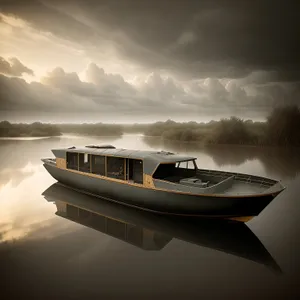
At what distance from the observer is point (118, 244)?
7742 millimetres

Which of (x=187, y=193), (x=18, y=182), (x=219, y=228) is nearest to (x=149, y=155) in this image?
(x=187, y=193)

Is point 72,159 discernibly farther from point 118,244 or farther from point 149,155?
point 118,244

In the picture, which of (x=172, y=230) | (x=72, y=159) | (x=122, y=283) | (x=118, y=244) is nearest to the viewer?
(x=122, y=283)

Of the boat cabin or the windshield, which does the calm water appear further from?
the windshield

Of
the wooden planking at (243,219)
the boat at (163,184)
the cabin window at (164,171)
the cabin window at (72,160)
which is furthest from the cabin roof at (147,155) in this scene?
the wooden planking at (243,219)

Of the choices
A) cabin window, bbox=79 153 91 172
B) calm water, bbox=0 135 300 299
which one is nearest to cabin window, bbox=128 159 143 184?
calm water, bbox=0 135 300 299

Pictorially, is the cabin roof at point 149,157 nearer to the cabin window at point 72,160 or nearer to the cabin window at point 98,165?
the cabin window at point 98,165

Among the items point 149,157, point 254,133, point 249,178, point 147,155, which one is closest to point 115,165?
point 147,155

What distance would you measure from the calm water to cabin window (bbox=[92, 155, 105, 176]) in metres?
1.68

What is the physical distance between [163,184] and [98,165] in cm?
419

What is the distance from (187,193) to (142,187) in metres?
2.02

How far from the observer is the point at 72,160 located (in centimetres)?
1367

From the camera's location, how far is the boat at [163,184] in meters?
8.75

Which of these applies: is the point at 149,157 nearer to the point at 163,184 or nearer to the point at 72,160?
the point at 163,184
